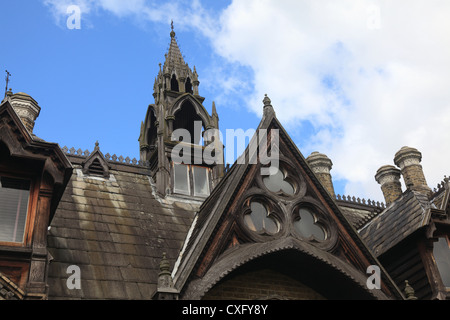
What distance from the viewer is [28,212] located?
10352mm

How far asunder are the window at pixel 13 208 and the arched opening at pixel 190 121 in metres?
8.66

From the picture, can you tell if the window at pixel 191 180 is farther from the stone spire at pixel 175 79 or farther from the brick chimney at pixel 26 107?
the brick chimney at pixel 26 107

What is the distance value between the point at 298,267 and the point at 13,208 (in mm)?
6128

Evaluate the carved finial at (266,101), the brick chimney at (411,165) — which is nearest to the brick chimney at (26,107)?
the carved finial at (266,101)

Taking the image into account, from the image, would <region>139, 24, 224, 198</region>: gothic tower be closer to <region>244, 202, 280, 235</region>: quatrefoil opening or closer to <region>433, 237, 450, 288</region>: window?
<region>244, 202, 280, 235</region>: quatrefoil opening

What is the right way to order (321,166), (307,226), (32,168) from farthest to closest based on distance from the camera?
(321,166)
(307,226)
(32,168)

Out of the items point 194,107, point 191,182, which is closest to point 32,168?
point 191,182

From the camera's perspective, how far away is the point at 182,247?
13.1 metres

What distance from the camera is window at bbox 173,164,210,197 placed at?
17.0 metres

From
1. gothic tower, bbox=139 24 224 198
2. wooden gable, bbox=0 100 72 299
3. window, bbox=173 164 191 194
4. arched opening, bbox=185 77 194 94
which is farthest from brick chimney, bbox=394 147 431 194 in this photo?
wooden gable, bbox=0 100 72 299

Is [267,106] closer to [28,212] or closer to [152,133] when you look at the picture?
[28,212]

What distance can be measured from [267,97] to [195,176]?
4628 mm

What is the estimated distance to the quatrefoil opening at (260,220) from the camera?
1177 cm
